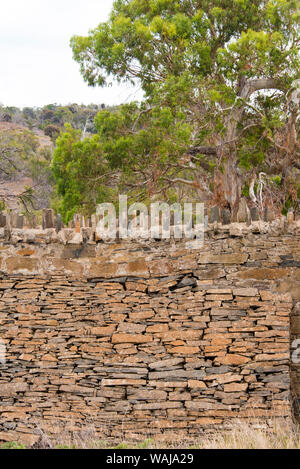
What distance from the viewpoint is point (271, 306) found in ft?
19.4

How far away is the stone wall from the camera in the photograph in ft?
19.3

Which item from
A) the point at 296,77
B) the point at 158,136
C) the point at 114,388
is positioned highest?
the point at 296,77

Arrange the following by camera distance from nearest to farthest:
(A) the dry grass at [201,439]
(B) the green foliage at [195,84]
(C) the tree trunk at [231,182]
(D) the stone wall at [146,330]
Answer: (A) the dry grass at [201,439], (D) the stone wall at [146,330], (B) the green foliage at [195,84], (C) the tree trunk at [231,182]

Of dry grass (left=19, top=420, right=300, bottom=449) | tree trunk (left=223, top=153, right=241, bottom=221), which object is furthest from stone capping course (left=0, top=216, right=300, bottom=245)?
tree trunk (left=223, top=153, right=241, bottom=221)

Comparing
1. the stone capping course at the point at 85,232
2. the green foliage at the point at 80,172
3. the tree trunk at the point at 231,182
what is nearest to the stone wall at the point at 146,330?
the stone capping course at the point at 85,232

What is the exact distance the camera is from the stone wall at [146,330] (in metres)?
5.88

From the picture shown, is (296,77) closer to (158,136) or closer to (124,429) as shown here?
(158,136)

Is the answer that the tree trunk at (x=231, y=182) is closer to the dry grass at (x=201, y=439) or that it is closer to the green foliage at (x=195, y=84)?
the green foliage at (x=195, y=84)

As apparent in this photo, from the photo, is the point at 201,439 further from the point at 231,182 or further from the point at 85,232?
the point at 231,182

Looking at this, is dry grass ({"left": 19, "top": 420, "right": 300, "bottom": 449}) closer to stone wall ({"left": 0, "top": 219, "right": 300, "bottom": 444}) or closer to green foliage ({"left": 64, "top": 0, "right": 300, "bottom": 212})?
stone wall ({"left": 0, "top": 219, "right": 300, "bottom": 444})

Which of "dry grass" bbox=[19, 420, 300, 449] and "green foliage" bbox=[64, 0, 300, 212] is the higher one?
"green foliage" bbox=[64, 0, 300, 212]
